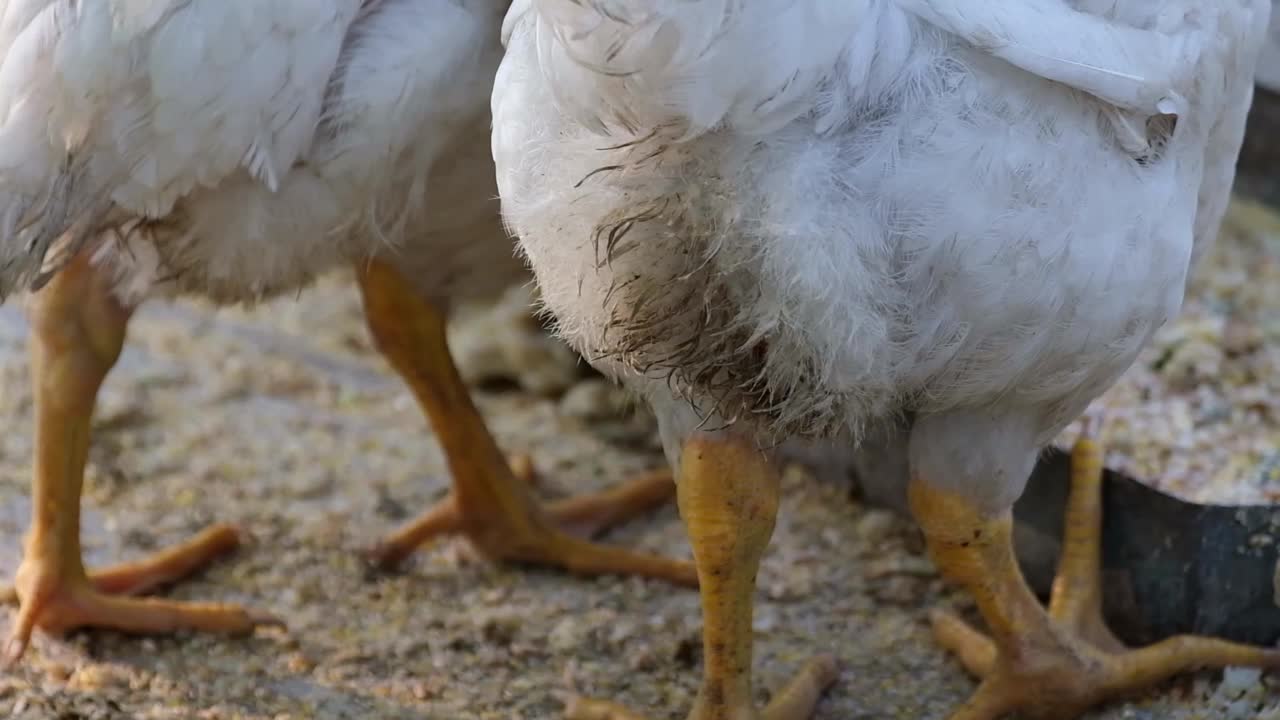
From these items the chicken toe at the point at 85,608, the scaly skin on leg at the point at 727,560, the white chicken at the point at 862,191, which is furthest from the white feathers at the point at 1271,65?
the chicken toe at the point at 85,608

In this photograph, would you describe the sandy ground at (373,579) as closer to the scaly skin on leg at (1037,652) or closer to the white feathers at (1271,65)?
the scaly skin on leg at (1037,652)

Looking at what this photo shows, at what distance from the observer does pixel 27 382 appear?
3178mm

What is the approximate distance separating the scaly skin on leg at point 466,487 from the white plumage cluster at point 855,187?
0.86 meters

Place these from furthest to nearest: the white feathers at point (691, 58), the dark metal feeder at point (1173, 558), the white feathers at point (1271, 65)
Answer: the white feathers at point (1271, 65) < the dark metal feeder at point (1173, 558) < the white feathers at point (691, 58)

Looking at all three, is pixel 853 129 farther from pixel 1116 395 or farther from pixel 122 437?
pixel 122 437

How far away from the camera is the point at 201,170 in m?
1.92

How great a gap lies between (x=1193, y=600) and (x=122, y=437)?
2014 mm

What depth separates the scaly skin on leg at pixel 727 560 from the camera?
1965 mm

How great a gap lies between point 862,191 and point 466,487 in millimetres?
1360

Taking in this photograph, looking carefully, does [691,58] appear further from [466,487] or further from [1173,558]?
[466,487]

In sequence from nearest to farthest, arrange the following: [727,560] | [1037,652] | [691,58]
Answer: [691,58] < [727,560] < [1037,652]

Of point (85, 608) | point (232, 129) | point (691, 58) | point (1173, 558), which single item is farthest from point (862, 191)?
point (85, 608)

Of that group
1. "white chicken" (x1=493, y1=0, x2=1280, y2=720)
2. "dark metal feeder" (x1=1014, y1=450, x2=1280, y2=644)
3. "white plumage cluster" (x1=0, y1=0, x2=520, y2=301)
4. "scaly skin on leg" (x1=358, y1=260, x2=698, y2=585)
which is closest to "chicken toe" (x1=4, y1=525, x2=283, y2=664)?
"scaly skin on leg" (x1=358, y1=260, x2=698, y2=585)

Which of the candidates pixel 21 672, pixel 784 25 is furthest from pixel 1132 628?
pixel 21 672
